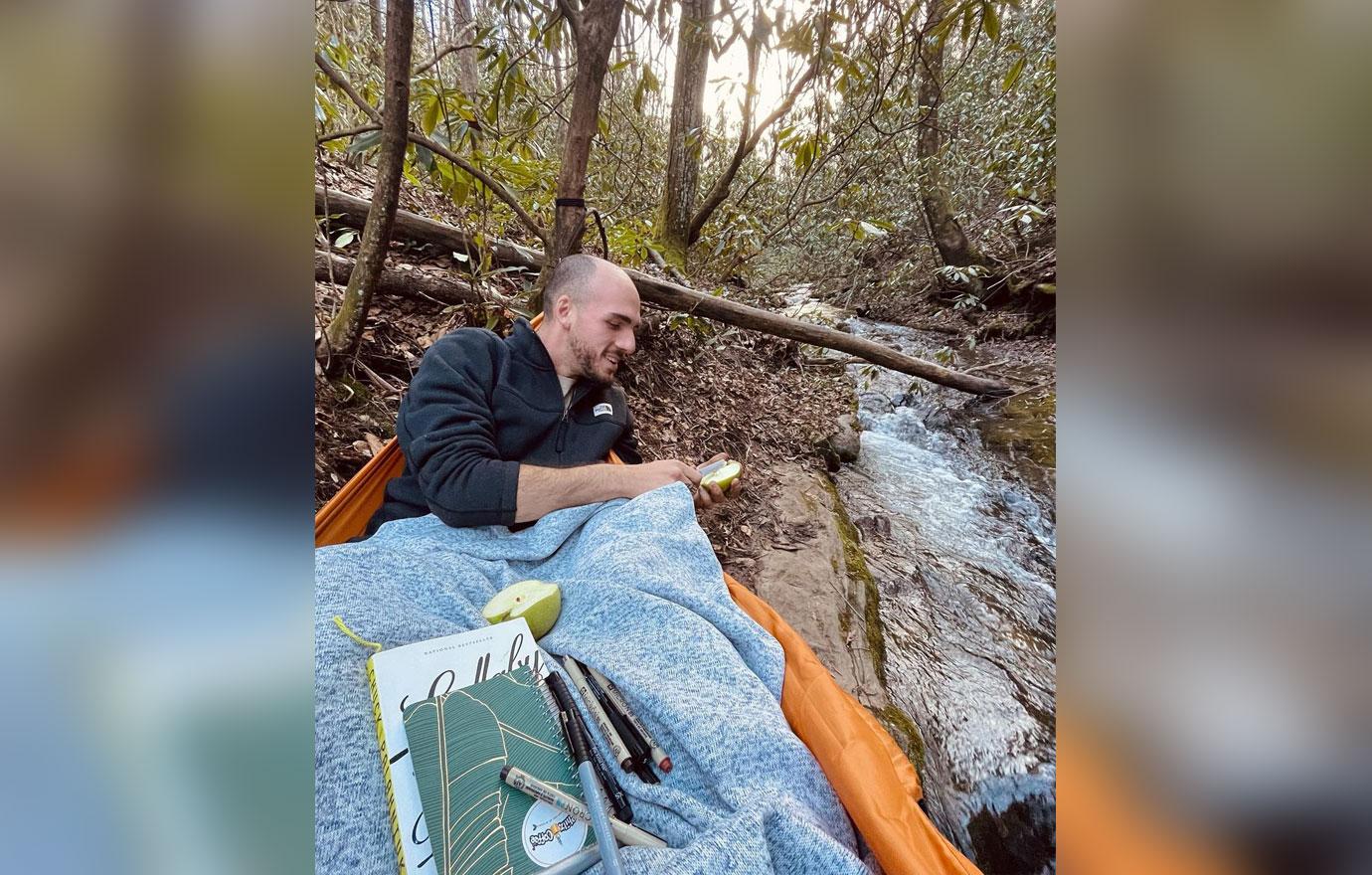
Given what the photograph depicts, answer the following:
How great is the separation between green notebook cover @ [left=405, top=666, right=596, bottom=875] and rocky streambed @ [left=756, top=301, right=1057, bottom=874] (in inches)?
24.8

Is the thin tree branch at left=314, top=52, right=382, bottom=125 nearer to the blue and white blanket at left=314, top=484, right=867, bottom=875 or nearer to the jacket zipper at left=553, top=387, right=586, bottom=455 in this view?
the jacket zipper at left=553, top=387, right=586, bottom=455

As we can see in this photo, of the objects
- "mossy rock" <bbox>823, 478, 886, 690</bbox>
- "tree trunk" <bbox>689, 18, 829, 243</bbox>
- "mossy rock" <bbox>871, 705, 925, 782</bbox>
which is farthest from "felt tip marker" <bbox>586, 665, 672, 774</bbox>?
"tree trunk" <bbox>689, 18, 829, 243</bbox>

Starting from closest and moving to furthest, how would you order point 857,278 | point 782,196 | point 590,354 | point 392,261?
point 590,354 < point 392,261 < point 782,196 < point 857,278

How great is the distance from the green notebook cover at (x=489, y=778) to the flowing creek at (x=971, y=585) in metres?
0.54

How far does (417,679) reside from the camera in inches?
31.1

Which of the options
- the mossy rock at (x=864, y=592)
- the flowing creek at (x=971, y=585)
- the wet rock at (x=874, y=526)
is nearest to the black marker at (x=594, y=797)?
the flowing creek at (x=971, y=585)

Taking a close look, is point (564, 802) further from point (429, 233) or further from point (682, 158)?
point (682, 158)

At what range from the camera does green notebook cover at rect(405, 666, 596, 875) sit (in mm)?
615
